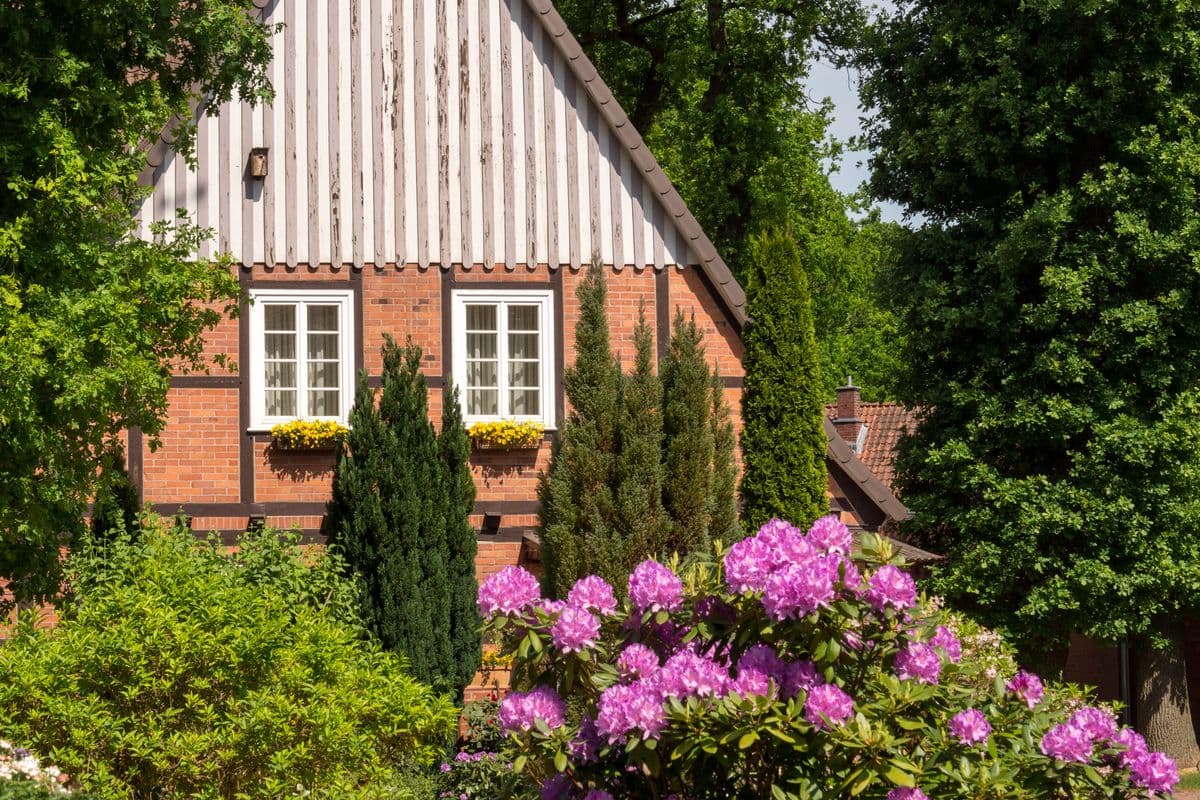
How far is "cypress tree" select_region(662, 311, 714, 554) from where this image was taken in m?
14.1

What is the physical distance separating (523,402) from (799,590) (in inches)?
386

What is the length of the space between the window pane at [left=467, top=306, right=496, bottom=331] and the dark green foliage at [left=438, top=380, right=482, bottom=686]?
2029mm

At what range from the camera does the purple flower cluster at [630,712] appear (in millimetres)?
6598

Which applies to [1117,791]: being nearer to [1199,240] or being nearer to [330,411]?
[330,411]

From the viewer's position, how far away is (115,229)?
11484 mm

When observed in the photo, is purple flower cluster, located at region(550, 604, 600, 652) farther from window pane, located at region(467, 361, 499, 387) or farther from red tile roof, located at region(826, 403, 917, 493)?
red tile roof, located at region(826, 403, 917, 493)

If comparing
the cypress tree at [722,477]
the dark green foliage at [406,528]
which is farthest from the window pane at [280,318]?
the cypress tree at [722,477]

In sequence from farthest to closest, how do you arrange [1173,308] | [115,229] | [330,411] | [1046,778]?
[1173,308]
[330,411]
[115,229]
[1046,778]

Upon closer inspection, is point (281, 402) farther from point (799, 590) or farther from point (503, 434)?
point (799, 590)

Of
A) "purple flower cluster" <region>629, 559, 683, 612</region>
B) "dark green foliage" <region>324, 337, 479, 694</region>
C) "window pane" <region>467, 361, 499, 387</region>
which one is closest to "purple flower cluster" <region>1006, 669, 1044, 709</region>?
"purple flower cluster" <region>629, 559, 683, 612</region>

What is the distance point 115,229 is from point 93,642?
371 cm

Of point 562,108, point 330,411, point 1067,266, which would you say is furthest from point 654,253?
point 1067,266

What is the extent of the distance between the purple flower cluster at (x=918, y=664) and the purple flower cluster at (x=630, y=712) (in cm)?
116

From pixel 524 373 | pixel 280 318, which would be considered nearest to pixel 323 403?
pixel 280 318
